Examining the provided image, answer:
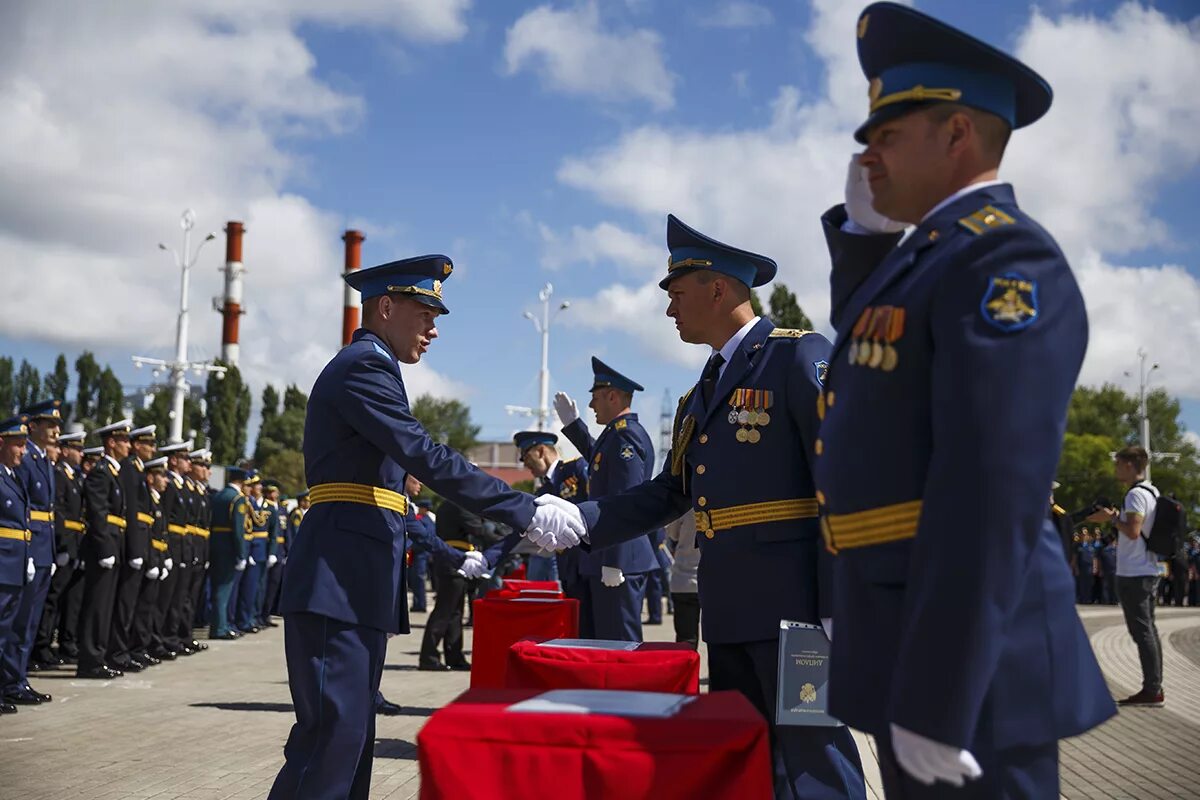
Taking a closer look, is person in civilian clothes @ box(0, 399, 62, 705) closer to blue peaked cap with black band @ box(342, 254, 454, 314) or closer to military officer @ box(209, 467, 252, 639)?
military officer @ box(209, 467, 252, 639)

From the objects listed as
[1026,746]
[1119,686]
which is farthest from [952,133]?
[1119,686]

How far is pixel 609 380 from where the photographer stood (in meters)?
8.79

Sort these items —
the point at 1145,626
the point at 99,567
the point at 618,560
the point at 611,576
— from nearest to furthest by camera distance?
the point at 611,576
the point at 618,560
the point at 1145,626
the point at 99,567

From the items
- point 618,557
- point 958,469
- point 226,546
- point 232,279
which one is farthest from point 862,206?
point 232,279

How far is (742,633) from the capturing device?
13.5ft

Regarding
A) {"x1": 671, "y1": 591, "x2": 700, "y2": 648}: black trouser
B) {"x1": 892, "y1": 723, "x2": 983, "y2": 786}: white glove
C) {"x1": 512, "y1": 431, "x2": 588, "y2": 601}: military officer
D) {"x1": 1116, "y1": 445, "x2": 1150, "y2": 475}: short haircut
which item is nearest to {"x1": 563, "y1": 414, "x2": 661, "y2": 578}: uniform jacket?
{"x1": 512, "y1": 431, "x2": 588, "y2": 601}: military officer

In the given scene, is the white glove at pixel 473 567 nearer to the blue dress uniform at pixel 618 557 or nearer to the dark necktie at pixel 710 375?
the blue dress uniform at pixel 618 557

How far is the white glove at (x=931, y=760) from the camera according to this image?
2.12 metres

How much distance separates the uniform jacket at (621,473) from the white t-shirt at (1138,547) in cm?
557

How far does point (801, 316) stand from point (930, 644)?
3625cm

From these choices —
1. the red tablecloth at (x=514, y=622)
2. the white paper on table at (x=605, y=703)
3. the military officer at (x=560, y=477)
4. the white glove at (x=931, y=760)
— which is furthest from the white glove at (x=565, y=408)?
the white glove at (x=931, y=760)

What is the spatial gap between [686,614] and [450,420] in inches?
2741

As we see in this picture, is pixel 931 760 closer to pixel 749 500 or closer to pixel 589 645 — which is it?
pixel 589 645

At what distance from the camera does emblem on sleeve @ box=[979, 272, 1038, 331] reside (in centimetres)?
220
